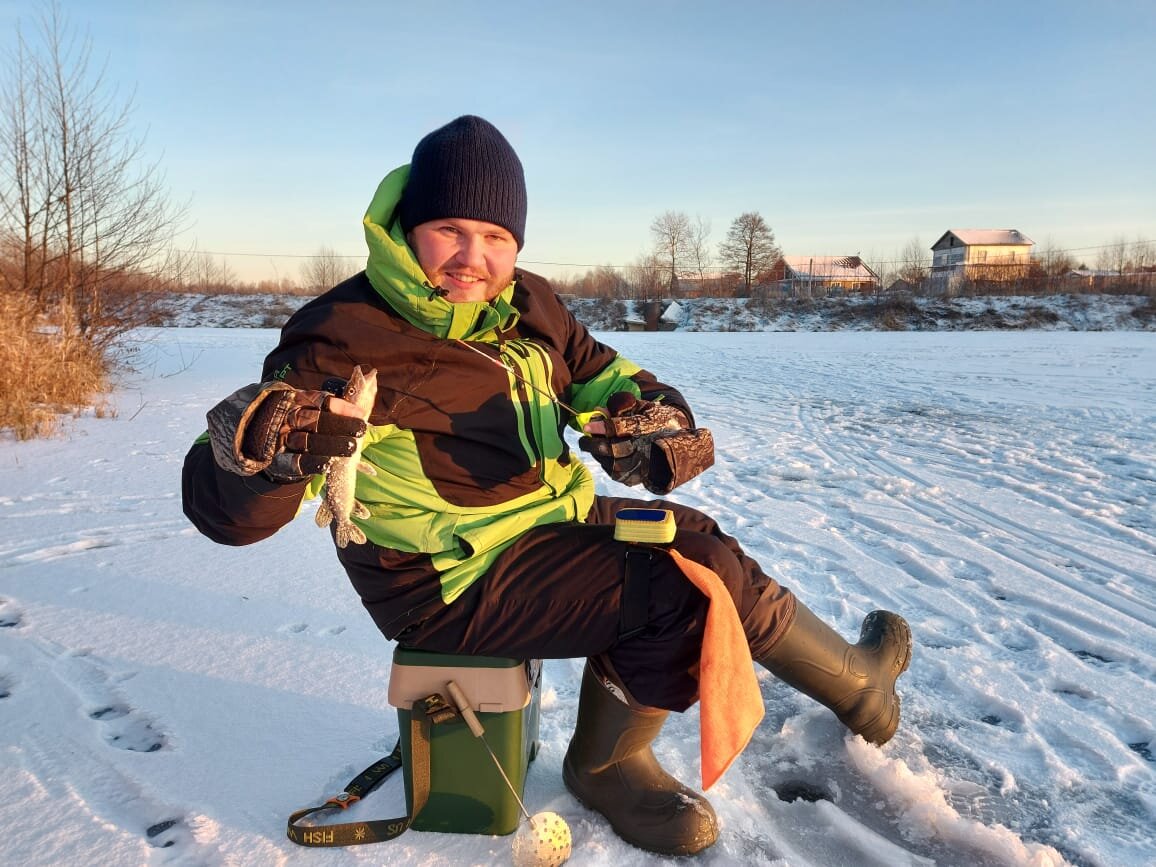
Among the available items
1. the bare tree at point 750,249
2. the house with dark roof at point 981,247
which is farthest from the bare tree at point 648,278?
the house with dark roof at point 981,247

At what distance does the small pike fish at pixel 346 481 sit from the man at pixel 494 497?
0.15 feet

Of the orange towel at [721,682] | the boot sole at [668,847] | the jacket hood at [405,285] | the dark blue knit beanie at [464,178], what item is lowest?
the boot sole at [668,847]

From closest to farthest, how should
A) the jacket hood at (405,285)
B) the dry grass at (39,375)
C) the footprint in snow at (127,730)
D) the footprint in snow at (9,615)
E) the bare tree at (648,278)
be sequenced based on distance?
the jacket hood at (405,285) < the footprint in snow at (127,730) < the footprint in snow at (9,615) < the dry grass at (39,375) < the bare tree at (648,278)

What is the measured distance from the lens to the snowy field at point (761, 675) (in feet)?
5.68

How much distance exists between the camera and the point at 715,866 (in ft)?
5.42

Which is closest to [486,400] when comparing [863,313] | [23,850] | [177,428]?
[23,850]

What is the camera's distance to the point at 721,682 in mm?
1546

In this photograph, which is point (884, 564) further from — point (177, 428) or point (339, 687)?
point (177, 428)

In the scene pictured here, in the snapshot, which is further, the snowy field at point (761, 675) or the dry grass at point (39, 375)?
the dry grass at point (39, 375)

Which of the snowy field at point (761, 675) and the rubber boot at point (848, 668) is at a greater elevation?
the rubber boot at point (848, 668)

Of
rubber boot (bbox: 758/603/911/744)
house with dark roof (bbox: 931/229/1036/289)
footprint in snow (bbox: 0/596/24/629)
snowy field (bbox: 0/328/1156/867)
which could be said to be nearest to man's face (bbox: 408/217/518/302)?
rubber boot (bbox: 758/603/911/744)

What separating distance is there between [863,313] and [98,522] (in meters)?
29.9

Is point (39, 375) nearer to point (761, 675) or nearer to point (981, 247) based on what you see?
point (761, 675)

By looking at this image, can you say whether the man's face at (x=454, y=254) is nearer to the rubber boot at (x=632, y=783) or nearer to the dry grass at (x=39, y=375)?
A: the rubber boot at (x=632, y=783)
